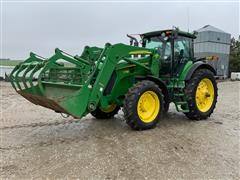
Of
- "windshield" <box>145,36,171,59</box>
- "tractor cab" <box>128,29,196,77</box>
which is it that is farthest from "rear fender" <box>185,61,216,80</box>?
"windshield" <box>145,36,171,59</box>

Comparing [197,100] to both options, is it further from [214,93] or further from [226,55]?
[226,55]

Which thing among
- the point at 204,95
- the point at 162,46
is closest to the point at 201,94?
the point at 204,95

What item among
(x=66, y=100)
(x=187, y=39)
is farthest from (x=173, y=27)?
(x=66, y=100)

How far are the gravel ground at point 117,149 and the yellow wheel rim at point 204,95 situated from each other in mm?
365

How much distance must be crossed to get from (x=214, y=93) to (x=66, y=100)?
13.5ft

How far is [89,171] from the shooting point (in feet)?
11.8

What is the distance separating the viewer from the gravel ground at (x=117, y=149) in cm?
361

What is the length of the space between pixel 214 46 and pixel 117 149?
649 inches

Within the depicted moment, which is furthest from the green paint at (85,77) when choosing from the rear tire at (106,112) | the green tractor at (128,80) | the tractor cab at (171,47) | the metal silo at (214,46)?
the metal silo at (214,46)

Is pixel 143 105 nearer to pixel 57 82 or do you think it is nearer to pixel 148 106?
pixel 148 106

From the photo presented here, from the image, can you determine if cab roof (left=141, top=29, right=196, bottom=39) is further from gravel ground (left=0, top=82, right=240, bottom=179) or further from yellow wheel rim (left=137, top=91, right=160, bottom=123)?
gravel ground (left=0, top=82, right=240, bottom=179)

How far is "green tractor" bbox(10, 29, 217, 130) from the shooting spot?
489cm

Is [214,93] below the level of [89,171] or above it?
above

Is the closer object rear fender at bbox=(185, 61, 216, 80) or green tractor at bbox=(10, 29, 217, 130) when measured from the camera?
green tractor at bbox=(10, 29, 217, 130)
